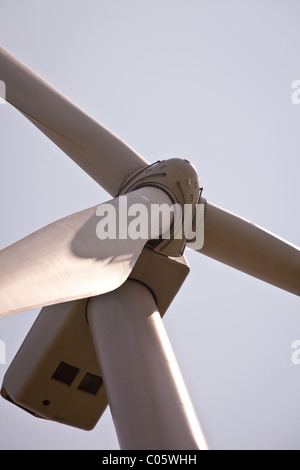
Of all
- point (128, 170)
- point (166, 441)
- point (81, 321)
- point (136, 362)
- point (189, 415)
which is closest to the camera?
point (166, 441)

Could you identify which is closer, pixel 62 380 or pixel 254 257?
pixel 62 380

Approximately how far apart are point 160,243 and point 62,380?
99.1 inches

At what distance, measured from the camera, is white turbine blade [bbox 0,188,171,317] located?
412cm

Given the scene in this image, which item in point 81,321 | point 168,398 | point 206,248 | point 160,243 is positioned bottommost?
point 168,398

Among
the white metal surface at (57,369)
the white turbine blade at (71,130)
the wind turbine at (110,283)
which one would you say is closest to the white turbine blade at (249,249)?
the wind turbine at (110,283)

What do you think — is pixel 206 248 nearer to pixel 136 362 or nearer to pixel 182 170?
pixel 182 170

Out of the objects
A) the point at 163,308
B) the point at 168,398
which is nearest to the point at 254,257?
the point at 163,308

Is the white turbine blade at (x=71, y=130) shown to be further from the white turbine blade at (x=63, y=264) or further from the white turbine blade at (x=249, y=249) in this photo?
the white turbine blade at (x=63, y=264)

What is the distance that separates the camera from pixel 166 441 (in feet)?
19.4

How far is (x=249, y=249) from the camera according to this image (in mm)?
10078

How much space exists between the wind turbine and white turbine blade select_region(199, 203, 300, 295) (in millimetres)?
19

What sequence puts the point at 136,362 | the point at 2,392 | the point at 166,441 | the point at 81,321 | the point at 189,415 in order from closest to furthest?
the point at 166,441 < the point at 189,415 < the point at 136,362 < the point at 81,321 < the point at 2,392

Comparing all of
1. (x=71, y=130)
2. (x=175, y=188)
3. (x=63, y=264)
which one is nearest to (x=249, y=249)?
(x=175, y=188)

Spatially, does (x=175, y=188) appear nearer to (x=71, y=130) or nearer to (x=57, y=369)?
(x=71, y=130)
